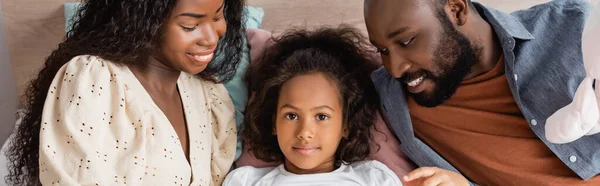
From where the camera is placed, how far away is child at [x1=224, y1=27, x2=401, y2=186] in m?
1.33

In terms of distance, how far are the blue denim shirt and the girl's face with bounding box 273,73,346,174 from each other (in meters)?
0.17

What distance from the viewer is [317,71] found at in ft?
4.55

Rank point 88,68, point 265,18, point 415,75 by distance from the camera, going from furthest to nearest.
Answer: point 265,18 → point 415,75 → point 88,68

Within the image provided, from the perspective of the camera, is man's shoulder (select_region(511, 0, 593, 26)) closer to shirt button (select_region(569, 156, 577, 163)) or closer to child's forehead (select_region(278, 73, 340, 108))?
shirt button (select_region(569, 156, 577, 163))

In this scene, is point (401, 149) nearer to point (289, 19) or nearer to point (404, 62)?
point (404, 62)

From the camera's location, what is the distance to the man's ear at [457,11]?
1.29m

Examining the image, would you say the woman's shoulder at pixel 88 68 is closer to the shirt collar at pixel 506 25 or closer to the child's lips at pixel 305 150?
the child's lips at pixel 305 150

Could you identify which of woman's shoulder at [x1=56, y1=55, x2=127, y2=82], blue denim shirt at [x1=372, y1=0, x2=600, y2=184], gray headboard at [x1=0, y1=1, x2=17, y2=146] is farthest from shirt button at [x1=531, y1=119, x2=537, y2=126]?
gray headboard at [x1=0, y1=1, x2=17, y2=146]

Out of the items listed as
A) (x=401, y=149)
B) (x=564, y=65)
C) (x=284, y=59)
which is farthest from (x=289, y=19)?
(x=564, y=65)

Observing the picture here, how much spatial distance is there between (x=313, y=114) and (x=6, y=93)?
1071 mm

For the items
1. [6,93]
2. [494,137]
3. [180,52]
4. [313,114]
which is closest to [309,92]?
[313,114]

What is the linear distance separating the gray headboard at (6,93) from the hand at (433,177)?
1265mm

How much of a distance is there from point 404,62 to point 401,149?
1.02 feet

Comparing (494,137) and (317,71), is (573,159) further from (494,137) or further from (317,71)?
(317,71)
